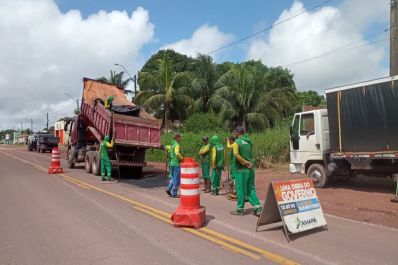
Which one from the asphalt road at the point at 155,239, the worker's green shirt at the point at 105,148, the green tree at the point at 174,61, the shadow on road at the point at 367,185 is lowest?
the asphalt road at the point at 155,239

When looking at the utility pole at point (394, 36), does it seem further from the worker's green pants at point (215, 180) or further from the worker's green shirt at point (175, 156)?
the worker's green shirt at point (175, 156)

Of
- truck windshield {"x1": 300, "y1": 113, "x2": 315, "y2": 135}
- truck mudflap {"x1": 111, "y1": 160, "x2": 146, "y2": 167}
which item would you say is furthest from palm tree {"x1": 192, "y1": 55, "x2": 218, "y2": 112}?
truck windshield {"x1": 300, "y1": 113, "x2": 315, "y2": 135}

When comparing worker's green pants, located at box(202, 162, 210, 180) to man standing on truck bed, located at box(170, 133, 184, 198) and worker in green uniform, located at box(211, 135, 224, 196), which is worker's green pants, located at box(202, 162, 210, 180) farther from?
man standing on truck bed, located at box(170, 133, 184, 198)

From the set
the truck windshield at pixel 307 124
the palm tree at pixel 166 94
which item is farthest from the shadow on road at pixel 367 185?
the palm tree at pixel 166 94

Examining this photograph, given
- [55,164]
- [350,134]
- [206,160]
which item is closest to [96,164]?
[55,164]

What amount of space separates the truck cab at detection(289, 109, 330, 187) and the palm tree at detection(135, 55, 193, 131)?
24800 millimetres

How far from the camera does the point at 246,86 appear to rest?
36.1 m

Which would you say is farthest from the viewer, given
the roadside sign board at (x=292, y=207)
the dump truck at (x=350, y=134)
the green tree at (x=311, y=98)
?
the green tree at (x=311, y=98)

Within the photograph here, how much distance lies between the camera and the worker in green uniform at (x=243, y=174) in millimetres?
8711

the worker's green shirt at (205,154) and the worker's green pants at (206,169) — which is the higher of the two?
the worker's green shirt at (205,154)

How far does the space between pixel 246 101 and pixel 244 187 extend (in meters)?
28.1

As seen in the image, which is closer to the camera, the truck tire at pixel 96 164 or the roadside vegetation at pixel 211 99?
the truck tire at pixel 96 164

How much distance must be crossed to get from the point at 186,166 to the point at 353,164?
20.1 feet

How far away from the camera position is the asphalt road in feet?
19.5
